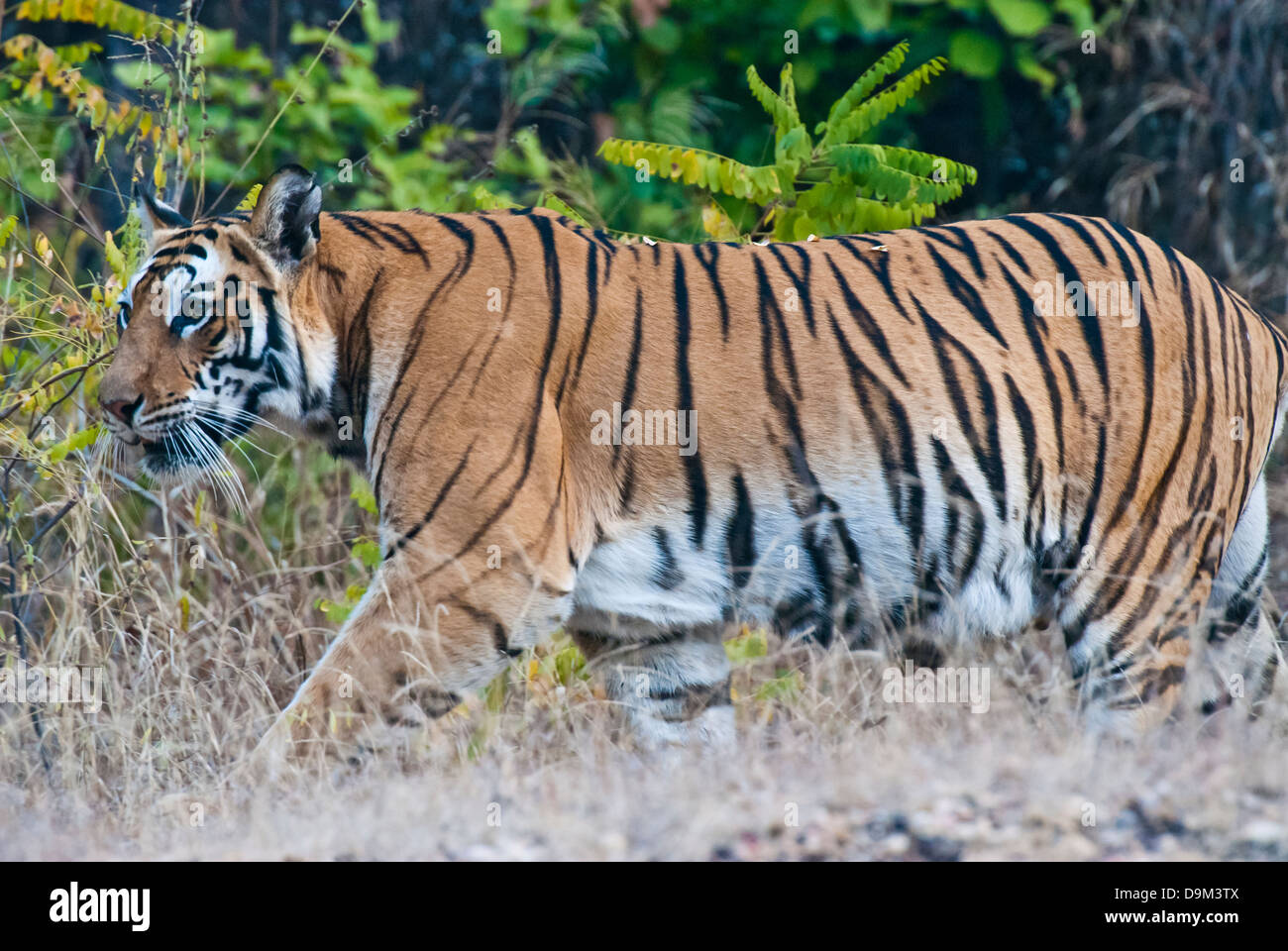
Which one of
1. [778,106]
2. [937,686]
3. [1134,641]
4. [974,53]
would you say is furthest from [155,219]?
[974,53]

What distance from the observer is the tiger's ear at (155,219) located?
447 centimetres

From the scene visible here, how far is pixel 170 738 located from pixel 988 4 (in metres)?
5.12

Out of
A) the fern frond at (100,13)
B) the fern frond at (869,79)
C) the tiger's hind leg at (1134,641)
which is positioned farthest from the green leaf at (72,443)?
the tiger's hind leg at (1134,641)

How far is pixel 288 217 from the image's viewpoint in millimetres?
4227

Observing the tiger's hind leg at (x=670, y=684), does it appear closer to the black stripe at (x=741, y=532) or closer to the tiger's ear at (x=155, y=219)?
the black stripe at (x=741, y=532)

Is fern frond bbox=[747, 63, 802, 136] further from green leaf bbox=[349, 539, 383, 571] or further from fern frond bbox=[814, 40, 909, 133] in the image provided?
green leaf bbox=[349, 539, 383, 571]

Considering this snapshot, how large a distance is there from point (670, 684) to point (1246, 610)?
76.6 inches

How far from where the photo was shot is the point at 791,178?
5543mm

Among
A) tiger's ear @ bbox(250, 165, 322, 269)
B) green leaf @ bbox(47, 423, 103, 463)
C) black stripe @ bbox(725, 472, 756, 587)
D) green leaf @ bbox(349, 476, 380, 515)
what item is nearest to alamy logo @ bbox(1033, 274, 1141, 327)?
black stripe @ bbox(725, 472, 756, 587)

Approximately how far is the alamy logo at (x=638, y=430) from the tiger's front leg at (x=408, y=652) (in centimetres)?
47

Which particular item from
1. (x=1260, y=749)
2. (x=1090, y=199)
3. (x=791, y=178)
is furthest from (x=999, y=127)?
(x=1260, y=749)
